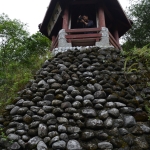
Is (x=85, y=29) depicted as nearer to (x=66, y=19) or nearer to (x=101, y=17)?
(x=101, y=17)

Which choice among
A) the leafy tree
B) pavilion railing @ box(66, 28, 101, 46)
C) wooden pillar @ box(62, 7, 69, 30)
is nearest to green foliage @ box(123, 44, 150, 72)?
pavilion railing @ box(66, 28, 101, 46)

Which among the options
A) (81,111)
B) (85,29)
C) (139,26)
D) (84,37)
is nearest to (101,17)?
(85,29)

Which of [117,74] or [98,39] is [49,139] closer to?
[117,74]

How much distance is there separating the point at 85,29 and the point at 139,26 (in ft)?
26.3

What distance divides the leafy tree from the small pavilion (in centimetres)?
385

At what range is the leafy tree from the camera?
43.8ft

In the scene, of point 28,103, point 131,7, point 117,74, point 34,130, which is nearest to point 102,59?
point 117,74

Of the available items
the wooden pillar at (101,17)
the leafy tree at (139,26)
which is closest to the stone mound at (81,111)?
the wooden pillar at (101,17)

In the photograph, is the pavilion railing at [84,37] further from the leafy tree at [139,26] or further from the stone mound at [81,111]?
the leafy tree at [139,26]

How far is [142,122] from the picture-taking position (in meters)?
3.77

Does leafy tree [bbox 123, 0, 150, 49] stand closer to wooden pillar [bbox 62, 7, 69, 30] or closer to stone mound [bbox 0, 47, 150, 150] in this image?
wooden pillar [bbox 62, 7, 69, 30]

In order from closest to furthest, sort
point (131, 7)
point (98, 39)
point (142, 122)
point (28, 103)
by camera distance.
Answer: point (142, 122) → point (28, 103) → point (98, 39) → point (131, 7)

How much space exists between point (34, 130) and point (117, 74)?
2693 mm

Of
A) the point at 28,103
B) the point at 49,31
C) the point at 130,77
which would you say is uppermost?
the point at 49,31
